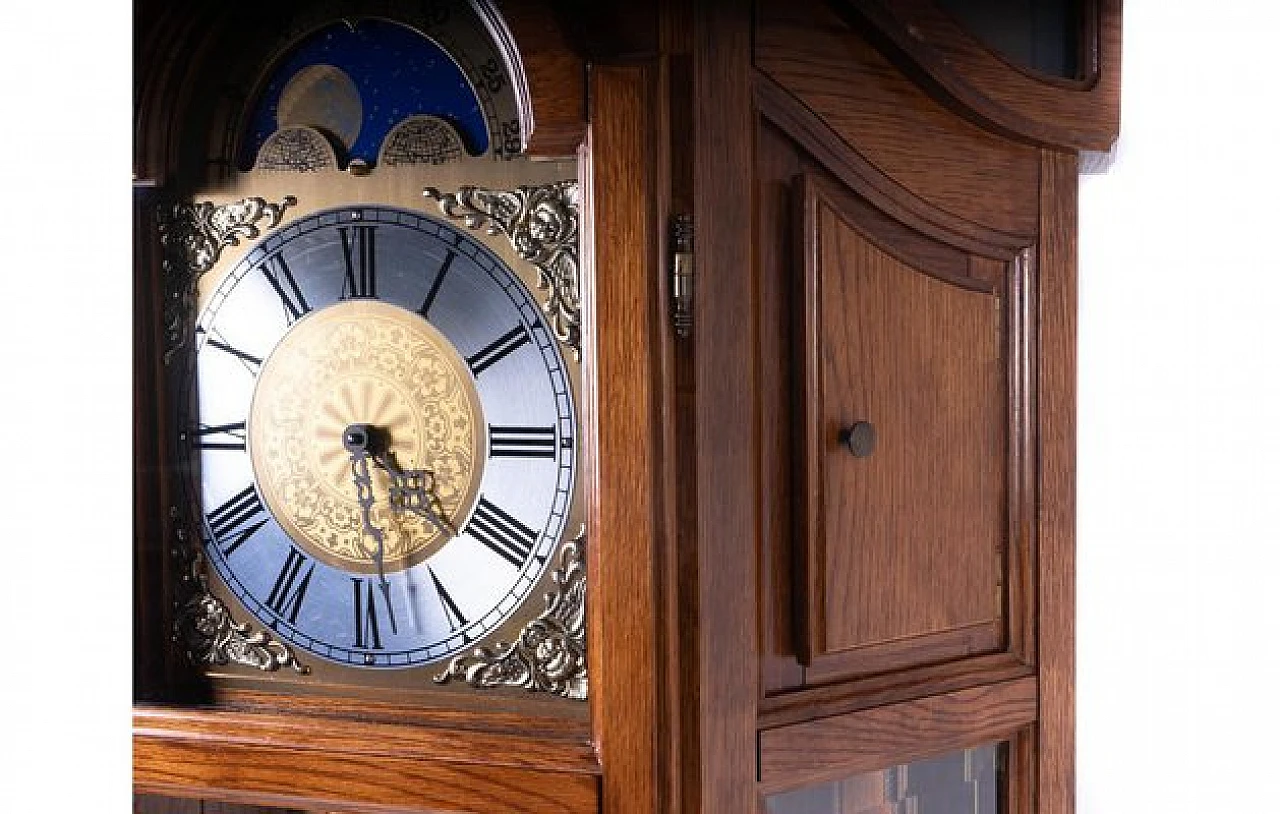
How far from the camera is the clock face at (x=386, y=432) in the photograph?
37.4 inches

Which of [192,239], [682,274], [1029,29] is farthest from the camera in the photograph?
[1029,29]

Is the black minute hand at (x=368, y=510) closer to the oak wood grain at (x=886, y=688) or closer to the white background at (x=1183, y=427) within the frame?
the oak wood grain at (x=886, y=688)

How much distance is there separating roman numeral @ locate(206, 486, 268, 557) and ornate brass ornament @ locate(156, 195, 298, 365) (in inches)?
4.9

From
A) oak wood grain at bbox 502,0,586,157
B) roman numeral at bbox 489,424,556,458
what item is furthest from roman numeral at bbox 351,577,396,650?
oak wood grain at bbox 502,0,586,157

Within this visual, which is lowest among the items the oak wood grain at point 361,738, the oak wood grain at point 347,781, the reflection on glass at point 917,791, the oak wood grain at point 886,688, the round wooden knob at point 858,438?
the reflection on glass at point 917,791

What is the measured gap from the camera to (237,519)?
101 cm

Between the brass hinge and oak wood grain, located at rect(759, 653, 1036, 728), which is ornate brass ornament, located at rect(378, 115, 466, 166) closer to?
the brass hinge

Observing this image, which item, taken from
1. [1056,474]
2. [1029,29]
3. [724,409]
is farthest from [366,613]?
[1029,29]

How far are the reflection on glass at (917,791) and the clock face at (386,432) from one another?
269 millimetres

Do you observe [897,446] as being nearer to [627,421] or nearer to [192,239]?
[627,421]

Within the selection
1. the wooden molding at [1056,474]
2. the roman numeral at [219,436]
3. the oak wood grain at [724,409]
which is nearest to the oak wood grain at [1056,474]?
the wooden molding at [1056,474]

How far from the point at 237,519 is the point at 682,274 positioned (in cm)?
39

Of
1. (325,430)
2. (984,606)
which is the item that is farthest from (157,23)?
(984,606)

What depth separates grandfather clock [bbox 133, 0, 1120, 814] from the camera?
91 cm
